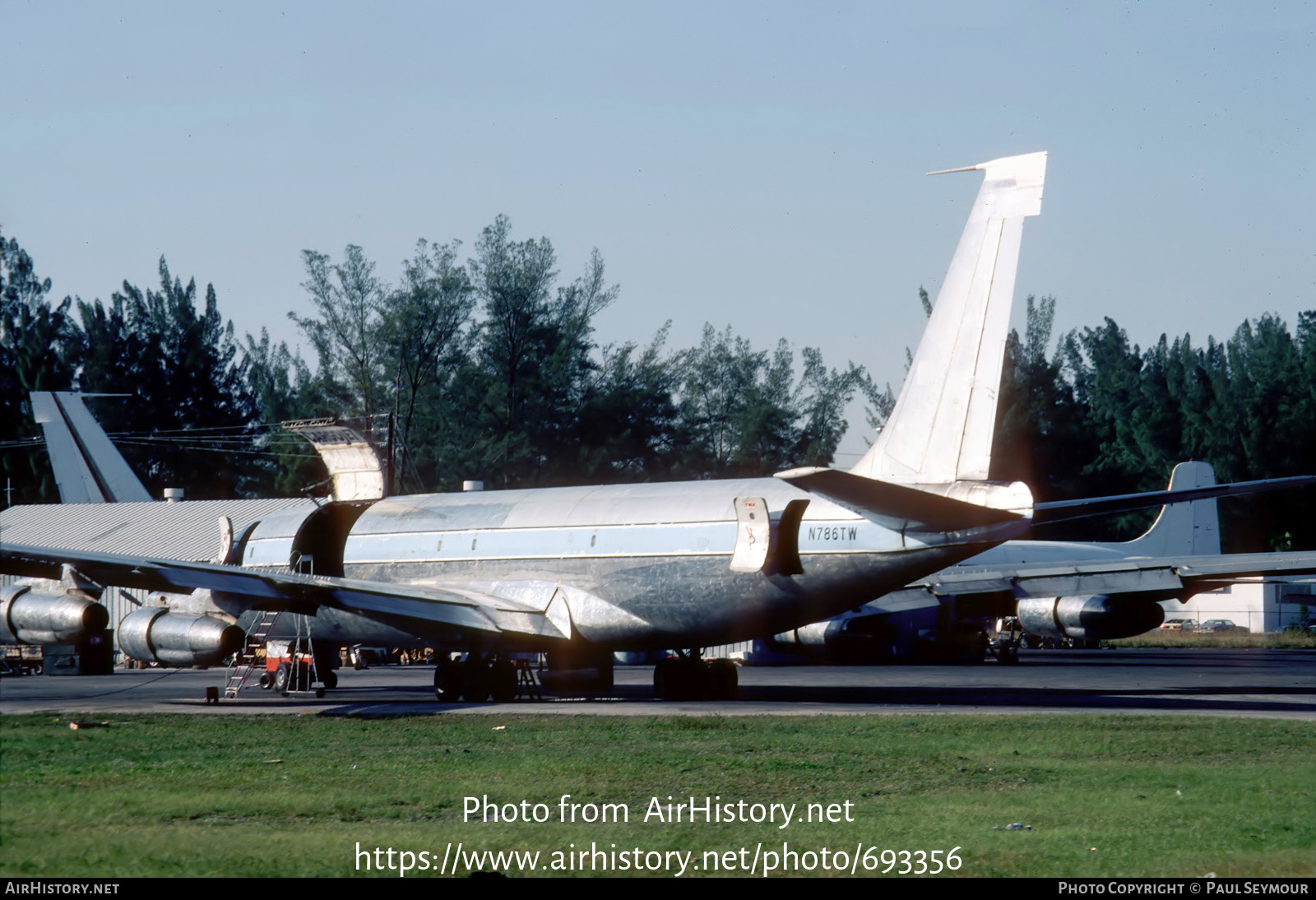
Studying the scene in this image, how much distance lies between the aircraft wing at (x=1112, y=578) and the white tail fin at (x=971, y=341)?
8.11 metres

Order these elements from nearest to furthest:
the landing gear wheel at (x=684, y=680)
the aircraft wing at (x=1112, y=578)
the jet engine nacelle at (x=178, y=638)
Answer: the jet engine nacelle at (x=178, y=638) → the landing gear wheel at (x=684, y=680) → the aircraft wing at (x=1112, y=578)

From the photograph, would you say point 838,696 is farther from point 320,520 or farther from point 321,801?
point 321,801

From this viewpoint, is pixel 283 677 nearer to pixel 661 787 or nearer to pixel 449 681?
pixel 449 681

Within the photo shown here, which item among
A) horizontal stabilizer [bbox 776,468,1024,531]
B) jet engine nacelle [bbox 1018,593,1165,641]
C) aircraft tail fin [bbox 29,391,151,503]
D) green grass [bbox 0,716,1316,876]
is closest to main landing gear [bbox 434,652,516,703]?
green grass [bbox 0,716,1316,876]

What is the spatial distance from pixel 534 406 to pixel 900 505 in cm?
5172

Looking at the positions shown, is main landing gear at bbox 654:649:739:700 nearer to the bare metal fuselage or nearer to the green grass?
the bare metal fuselage

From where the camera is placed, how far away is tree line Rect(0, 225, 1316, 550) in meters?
67.8

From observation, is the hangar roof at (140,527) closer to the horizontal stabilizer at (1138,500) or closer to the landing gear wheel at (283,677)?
the landing gear wheel at (283,677)

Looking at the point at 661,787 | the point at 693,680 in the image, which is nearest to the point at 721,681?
the point at 693,680

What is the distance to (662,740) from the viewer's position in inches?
617

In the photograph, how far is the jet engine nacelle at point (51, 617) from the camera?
22.6 meters

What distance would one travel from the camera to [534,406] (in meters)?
69.7

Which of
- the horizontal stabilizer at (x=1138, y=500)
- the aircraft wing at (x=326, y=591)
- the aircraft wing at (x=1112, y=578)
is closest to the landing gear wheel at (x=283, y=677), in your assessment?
the aircraft wing at (x=326, y=591)

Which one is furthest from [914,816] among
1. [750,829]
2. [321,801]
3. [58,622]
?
[58,622]
